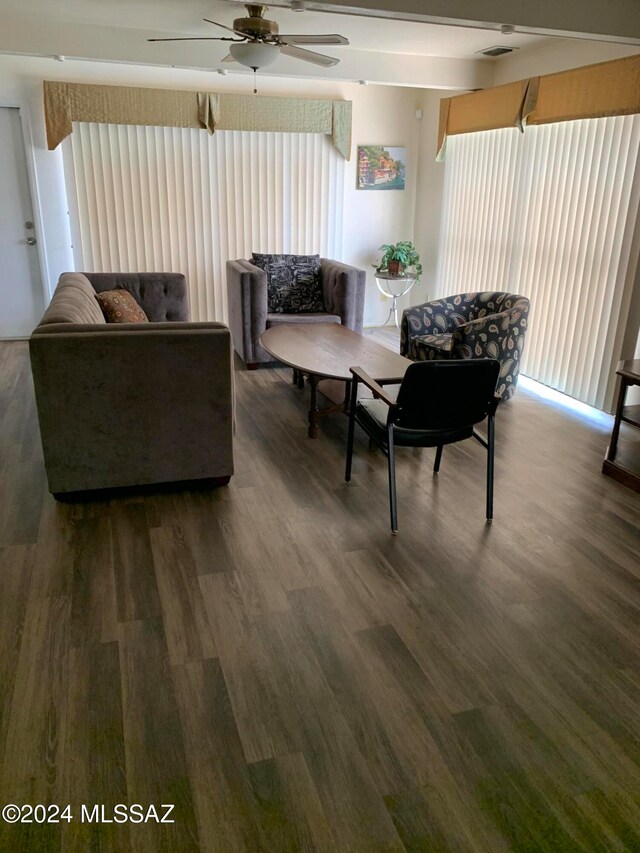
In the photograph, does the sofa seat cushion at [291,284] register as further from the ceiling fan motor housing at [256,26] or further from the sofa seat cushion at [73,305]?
the ceiling fan motor housing at [256,26]

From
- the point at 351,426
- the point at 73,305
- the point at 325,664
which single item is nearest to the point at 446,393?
the point at 351,426

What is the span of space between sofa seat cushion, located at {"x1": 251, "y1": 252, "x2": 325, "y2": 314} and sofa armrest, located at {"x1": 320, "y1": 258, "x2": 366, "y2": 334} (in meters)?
0.12

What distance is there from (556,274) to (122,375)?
11.2 feet

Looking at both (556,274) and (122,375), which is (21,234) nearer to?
(122,375)

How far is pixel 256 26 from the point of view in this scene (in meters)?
3.60

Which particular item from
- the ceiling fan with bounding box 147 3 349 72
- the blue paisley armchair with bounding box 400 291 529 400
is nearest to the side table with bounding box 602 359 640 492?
the blue paisley armchair with bounding box 400 291 529 400

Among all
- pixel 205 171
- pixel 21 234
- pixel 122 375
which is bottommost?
pixel 122 375

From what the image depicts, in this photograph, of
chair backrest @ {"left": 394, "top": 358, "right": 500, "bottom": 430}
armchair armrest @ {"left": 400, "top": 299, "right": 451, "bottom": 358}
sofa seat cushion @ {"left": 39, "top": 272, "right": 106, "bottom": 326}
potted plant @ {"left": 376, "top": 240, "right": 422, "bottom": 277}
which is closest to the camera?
chair backrest @ {"left": 394, "top": 358, "right": 500, "bottom": 430}

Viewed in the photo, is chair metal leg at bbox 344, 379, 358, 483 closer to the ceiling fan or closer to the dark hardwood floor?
the dark hardwood floor

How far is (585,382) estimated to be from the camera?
15.2 ft

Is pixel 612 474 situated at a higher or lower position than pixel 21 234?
lower

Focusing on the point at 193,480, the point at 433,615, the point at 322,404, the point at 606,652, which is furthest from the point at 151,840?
the point at 322,404

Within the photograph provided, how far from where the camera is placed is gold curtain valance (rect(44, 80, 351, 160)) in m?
5.60

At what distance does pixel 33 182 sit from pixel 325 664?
537 centimetres
